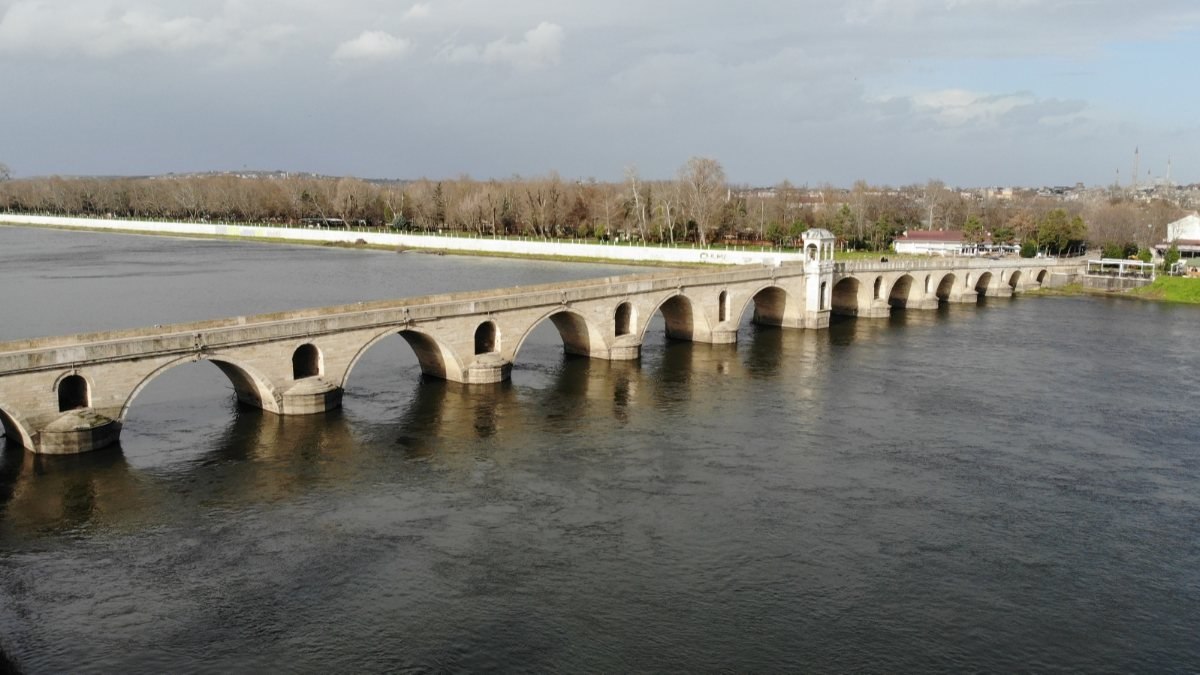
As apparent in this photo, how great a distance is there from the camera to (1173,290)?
269 ft

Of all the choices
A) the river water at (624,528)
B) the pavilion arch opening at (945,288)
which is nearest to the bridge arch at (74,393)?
the river water at (624,528)

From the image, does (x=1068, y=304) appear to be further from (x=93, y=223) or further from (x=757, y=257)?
(x=93, y=223)

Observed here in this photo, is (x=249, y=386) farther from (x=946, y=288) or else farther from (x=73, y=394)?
(x=946, y=288)

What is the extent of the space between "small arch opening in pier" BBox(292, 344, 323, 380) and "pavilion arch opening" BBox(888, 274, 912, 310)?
168 ft

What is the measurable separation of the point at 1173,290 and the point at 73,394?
85.0 metres

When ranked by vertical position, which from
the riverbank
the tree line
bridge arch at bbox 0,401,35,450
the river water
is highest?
the tree line

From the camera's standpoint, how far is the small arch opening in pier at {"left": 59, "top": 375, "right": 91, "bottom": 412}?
101 ft

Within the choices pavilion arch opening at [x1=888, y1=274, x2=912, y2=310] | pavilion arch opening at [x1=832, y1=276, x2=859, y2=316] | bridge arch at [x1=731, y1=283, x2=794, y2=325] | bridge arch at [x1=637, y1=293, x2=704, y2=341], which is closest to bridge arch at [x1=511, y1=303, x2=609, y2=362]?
bridge arch at [x1=637, y1=293, x2=704, y2=341]


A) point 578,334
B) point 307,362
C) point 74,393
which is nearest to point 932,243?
point 578,334

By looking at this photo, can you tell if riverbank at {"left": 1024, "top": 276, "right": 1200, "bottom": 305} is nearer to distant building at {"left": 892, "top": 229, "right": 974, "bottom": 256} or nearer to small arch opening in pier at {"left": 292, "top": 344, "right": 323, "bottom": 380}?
distant building at {"left": 892, "top": 229, "right": 974, "bottom": 256}

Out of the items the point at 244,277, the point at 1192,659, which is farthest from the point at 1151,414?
the point at 244,277

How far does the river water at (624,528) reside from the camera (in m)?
20.4

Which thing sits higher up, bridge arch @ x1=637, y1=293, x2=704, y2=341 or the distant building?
the distant building

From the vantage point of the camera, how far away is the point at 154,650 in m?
19.6
